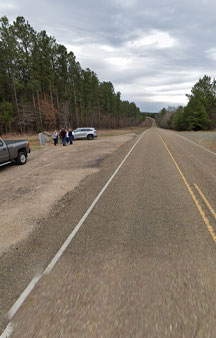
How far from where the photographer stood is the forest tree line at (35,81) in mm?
32062

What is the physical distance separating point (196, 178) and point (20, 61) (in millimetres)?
37190

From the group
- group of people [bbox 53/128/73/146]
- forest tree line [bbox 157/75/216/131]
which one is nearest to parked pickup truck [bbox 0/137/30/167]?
group of people [bbox 53/128/73/146]

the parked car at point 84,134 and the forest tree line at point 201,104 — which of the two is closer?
the parked car at point 84,134

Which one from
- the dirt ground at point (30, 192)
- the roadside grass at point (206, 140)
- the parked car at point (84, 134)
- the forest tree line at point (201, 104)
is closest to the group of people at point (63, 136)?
the parked car at point (84, 134)

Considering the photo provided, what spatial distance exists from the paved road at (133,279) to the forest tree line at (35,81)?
109ft

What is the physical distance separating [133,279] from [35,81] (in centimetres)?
3888

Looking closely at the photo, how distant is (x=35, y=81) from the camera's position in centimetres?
3488

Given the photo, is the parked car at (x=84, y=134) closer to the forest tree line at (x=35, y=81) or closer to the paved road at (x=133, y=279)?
the forest tree line at (x=35, y=81)

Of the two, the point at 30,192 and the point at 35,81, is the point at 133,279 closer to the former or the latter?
the point at 30,192

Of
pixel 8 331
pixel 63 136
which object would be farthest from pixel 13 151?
pixel 8 331

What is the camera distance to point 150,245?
3.85 meters

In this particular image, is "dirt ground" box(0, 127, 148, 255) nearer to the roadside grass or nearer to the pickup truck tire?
the pickup truck tire

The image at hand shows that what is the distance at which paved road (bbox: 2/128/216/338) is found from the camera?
91.8 inches

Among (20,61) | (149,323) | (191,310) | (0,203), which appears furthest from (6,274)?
(20,61)
